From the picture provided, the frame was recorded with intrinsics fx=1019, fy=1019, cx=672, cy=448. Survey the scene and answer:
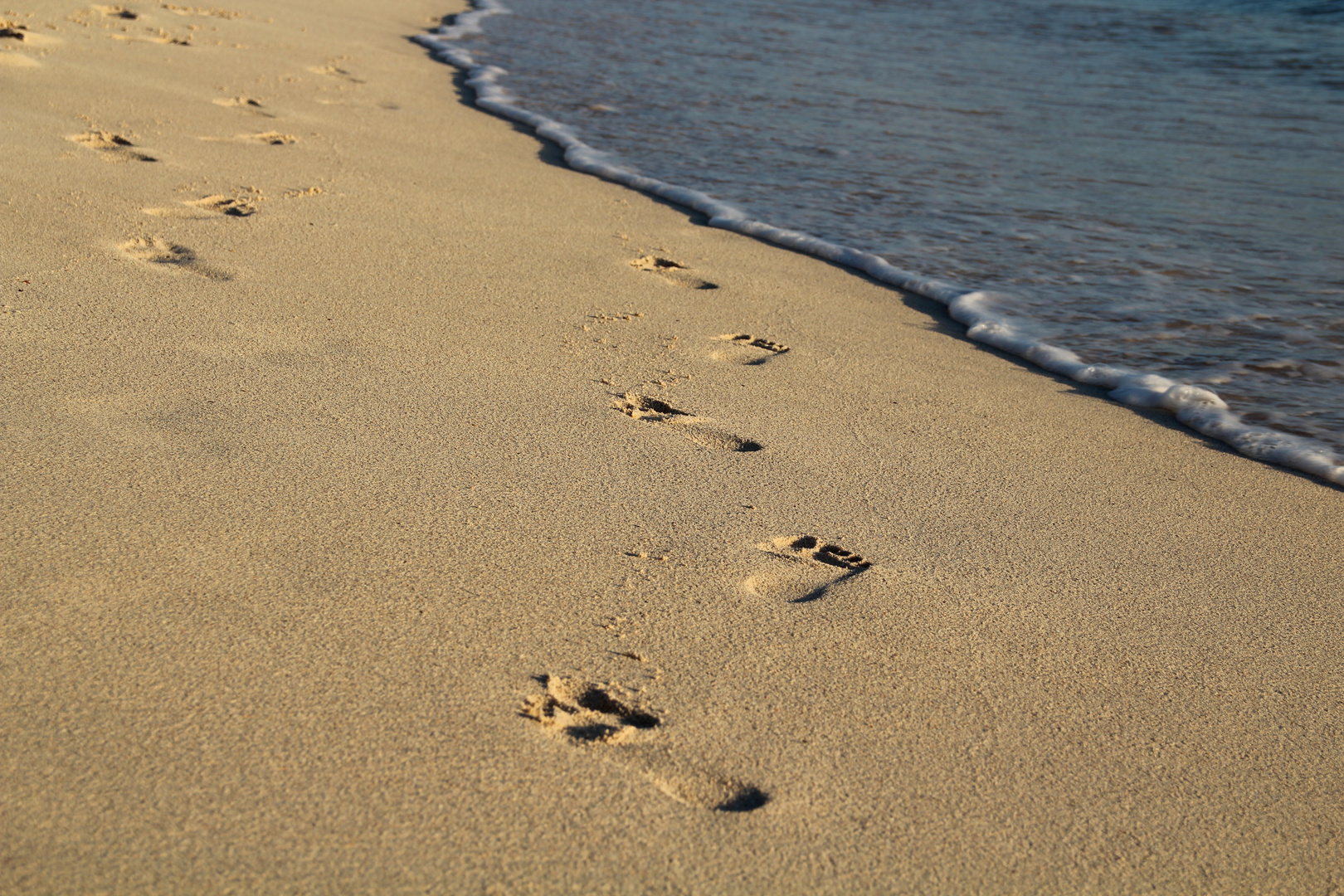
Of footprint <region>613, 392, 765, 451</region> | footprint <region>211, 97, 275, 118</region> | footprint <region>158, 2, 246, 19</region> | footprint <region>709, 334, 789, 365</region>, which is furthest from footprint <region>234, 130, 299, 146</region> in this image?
footprint <region>158, 2, 246, 19</region>

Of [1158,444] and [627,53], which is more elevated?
[627,53]

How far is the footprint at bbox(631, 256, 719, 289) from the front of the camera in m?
3.40

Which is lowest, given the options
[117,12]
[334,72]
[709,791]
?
[709,791]

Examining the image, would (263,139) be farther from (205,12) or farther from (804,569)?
(804,569)

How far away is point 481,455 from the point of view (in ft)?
7.09

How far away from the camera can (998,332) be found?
3361mm

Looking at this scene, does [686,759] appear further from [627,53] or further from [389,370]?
[627,53]

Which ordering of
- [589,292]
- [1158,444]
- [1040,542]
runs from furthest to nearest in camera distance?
[589,292], [1158,444], [1040,542]

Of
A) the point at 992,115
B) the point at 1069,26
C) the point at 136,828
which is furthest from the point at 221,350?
the point at 1069,26

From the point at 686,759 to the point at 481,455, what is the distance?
0.95 meters

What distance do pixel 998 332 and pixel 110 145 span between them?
3238mm

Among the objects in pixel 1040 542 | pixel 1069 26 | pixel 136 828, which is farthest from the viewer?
pixel 1069 26

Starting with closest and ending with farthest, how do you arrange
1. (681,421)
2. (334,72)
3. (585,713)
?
(585,713)
(681,421)
(334,72)

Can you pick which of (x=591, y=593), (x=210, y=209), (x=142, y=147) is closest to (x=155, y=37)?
(x=142, y=147)
